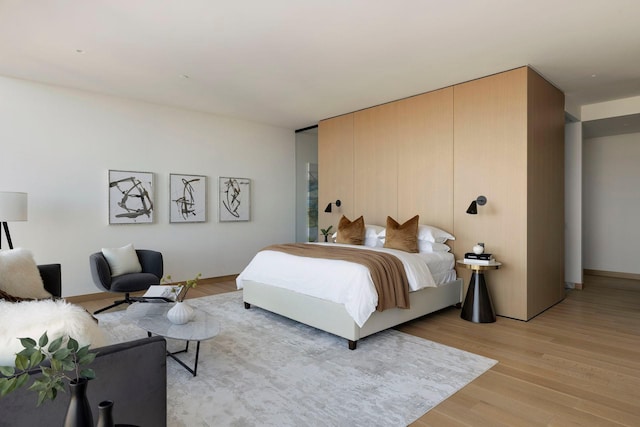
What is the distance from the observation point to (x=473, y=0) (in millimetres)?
2793

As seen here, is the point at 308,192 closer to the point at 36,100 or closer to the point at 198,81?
the point at 198,81

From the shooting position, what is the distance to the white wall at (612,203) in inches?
254

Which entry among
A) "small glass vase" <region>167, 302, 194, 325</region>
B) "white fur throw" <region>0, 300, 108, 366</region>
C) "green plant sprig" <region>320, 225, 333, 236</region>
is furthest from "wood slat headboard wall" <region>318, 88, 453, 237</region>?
"white fur throw" <region>0, 300, 108, 366</region>

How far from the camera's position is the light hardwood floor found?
2250 millimetres

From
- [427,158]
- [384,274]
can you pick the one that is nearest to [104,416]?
[384,274]

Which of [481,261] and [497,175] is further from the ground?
[497,175]

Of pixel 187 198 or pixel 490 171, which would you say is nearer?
pixel 490 171

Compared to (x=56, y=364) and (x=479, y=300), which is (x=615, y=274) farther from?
(x=56, y=364)

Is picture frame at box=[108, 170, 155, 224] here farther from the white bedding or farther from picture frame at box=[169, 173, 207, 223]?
the white bedding

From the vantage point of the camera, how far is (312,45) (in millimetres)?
3539

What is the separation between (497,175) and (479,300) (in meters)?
1.47

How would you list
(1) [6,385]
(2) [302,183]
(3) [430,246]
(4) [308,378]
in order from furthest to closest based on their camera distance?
1. (2) [302,183]
2. (3) [430,246]
3. (4) [308,378]
4. (1) [6,385]

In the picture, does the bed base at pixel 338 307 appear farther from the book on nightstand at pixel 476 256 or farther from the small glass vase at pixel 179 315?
the small glass vase at pixel 179 315

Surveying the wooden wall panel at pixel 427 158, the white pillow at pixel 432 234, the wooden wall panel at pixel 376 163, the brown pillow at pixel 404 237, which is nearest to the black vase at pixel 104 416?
the brown pillow at pixel 404 237
